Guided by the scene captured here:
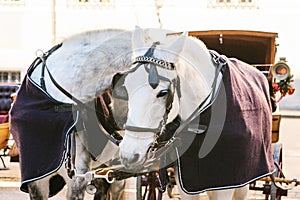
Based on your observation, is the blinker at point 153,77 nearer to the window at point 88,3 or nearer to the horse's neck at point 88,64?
the horse's neck at point 88,64

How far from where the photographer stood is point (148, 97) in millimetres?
3365

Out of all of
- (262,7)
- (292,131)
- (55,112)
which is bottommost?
(292,131)

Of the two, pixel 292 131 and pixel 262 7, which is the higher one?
pixel 262 7

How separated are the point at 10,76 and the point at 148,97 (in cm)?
1504

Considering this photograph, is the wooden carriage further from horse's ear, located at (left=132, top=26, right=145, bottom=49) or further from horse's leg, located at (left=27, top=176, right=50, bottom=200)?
horse's ear, located at (left=132, top=26, right=145, bottom=49)

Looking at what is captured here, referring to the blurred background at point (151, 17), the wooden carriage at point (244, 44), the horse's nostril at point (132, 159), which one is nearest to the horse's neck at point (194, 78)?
the horse's nostril at point (132, 159)

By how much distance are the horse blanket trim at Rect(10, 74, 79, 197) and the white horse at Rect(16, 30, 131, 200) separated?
7cm

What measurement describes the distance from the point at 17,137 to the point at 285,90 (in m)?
2.90

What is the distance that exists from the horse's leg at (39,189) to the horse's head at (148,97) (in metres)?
1.13

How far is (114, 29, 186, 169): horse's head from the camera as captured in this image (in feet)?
11.0

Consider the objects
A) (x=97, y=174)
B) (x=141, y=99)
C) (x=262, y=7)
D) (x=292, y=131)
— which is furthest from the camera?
(x=262, y=7)

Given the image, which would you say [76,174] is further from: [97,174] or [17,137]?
[17,137]

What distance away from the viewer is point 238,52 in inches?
347

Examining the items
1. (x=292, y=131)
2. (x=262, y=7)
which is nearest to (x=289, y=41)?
(x=262, y=7)
